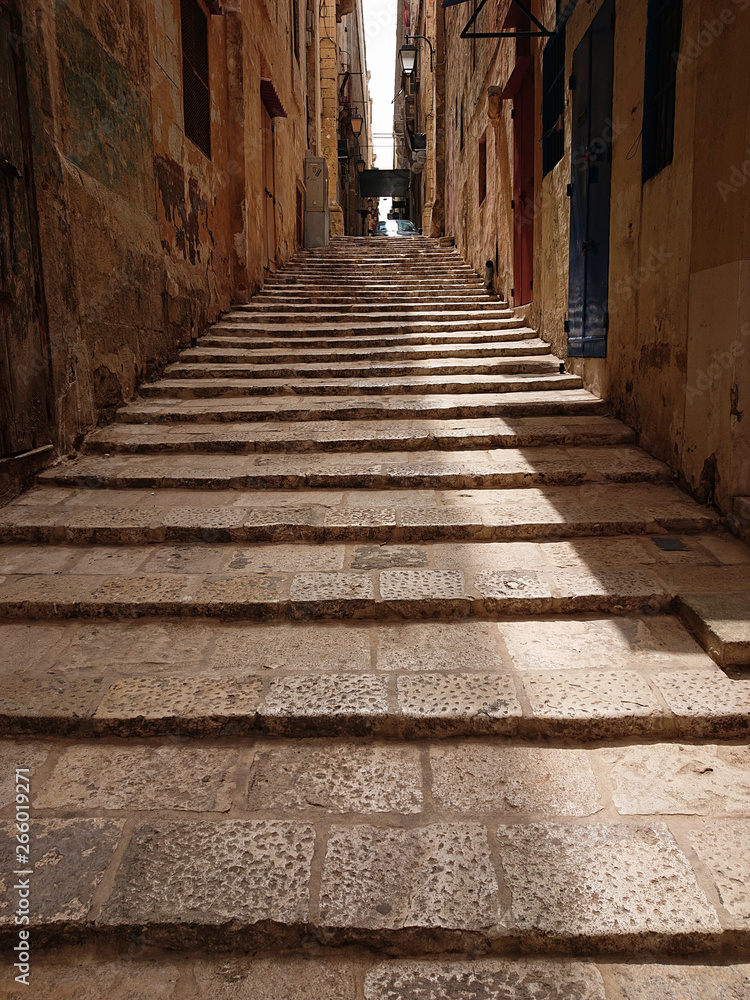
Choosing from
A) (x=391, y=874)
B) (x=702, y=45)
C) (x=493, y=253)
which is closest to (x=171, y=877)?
(x=391, y=874)

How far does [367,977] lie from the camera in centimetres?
154

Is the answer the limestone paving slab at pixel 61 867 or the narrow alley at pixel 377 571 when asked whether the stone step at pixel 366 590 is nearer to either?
the narrow alley at pixel 377 571

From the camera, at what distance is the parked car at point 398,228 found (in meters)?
28.7

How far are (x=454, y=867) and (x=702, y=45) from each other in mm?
4076

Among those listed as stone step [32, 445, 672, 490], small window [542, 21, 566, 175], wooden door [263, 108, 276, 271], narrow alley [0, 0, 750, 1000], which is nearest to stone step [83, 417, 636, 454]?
narrow alley [0, 0, 750, 1000]

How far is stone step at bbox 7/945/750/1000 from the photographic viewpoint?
149 centimetres

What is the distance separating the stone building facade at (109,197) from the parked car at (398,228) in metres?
20.4

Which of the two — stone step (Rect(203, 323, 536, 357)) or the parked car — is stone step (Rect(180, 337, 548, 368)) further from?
the parked car

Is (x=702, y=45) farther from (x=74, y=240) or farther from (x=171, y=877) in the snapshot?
(x=171, y=877)

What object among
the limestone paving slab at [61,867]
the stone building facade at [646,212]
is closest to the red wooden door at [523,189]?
the stone building facade at [646,212]

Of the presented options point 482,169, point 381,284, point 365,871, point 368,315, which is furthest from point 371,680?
point 482,169

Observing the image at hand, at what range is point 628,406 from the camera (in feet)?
15.8

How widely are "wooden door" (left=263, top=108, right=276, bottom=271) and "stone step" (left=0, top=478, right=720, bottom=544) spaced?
8.25 meters

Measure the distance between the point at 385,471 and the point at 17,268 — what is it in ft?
8.22
